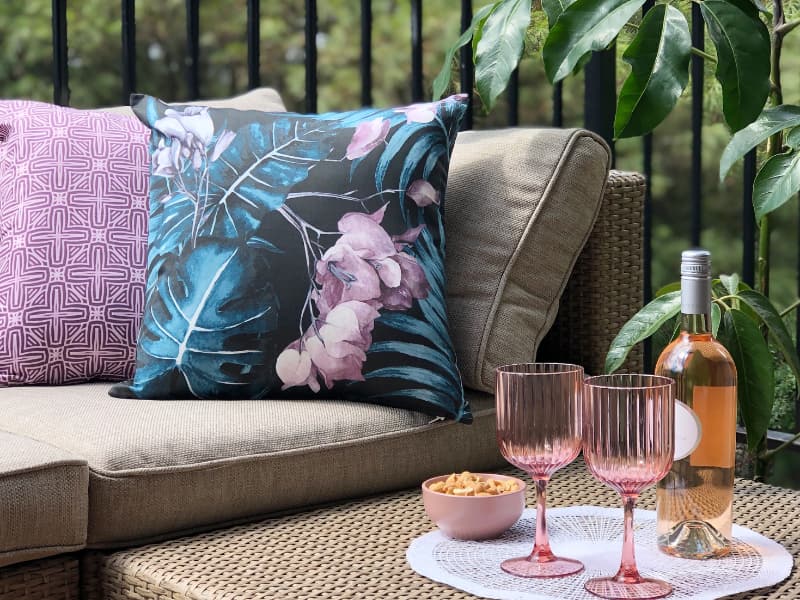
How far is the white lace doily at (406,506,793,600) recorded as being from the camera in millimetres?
918

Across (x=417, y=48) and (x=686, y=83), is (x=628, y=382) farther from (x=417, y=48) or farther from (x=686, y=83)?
(x=417, y=48)

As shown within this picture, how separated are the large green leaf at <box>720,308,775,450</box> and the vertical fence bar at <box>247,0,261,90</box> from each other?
1.21 metres

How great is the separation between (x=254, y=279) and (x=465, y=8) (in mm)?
1177

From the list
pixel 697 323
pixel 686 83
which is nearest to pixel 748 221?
pixel 686 83

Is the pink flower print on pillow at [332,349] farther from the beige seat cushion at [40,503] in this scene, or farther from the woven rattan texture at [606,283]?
the woven rattan texture at [606,283]

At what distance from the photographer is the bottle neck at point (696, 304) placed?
91 cm

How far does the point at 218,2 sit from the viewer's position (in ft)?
18.0

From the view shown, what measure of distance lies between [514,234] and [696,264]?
649 mm

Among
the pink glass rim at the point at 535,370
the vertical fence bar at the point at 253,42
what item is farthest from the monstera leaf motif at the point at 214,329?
the vertical fence bar at the point at 253,42

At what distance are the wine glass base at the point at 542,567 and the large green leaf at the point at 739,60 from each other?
0.68m

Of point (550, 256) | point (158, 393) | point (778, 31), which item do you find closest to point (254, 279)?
point (158, 393)

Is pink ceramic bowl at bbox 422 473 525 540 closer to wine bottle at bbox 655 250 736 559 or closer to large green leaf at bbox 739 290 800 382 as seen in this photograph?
wine bottle at bbox 655 250 736 559

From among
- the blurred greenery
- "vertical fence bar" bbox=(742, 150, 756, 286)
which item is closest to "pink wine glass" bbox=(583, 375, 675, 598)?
"vertical fence bar" bbox=(742, 150, 756, 286)

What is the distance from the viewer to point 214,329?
1.40 m
